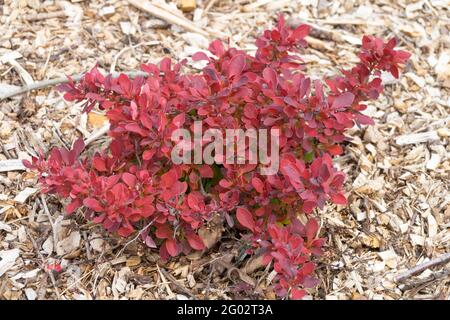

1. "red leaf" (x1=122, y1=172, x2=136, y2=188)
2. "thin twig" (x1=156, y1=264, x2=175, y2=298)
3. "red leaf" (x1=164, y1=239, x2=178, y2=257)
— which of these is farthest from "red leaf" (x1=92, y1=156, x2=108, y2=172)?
"thin twig" (x1=156, y1=264, x2=175, y2=298)

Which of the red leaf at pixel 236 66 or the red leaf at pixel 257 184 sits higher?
the red leaf at pixel 236 66

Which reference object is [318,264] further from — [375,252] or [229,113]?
[229,113]

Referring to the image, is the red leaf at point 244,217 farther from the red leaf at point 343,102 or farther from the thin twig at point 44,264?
the thin twig at point 44,264

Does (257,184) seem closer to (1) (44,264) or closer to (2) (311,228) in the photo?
(2) (311,228)

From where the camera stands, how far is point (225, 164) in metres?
2.24

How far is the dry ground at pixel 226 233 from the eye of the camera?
8.13 feet

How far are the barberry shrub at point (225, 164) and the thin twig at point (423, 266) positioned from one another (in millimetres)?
422

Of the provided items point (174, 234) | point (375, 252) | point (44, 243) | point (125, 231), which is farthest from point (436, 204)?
point (44, 243)

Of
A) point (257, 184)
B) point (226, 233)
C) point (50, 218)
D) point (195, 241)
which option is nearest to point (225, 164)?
point (257, 184)

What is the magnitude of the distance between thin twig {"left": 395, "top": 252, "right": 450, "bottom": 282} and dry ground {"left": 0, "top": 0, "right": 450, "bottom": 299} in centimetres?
2

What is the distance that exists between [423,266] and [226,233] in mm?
771

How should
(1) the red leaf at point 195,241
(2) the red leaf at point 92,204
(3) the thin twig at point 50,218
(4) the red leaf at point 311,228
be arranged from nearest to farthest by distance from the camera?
(2) the red leaf at point 92,204 < (4) the red leaf at point 311,228 < (1) the red leaf at point 195,241 < (3) the thin twig at point 50,218

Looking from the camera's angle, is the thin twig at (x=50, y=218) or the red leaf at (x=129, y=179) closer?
the red leaf at (x=129, y=179)

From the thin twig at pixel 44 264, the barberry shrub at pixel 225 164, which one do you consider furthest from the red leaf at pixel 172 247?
the thin twig at pixel 44 264
